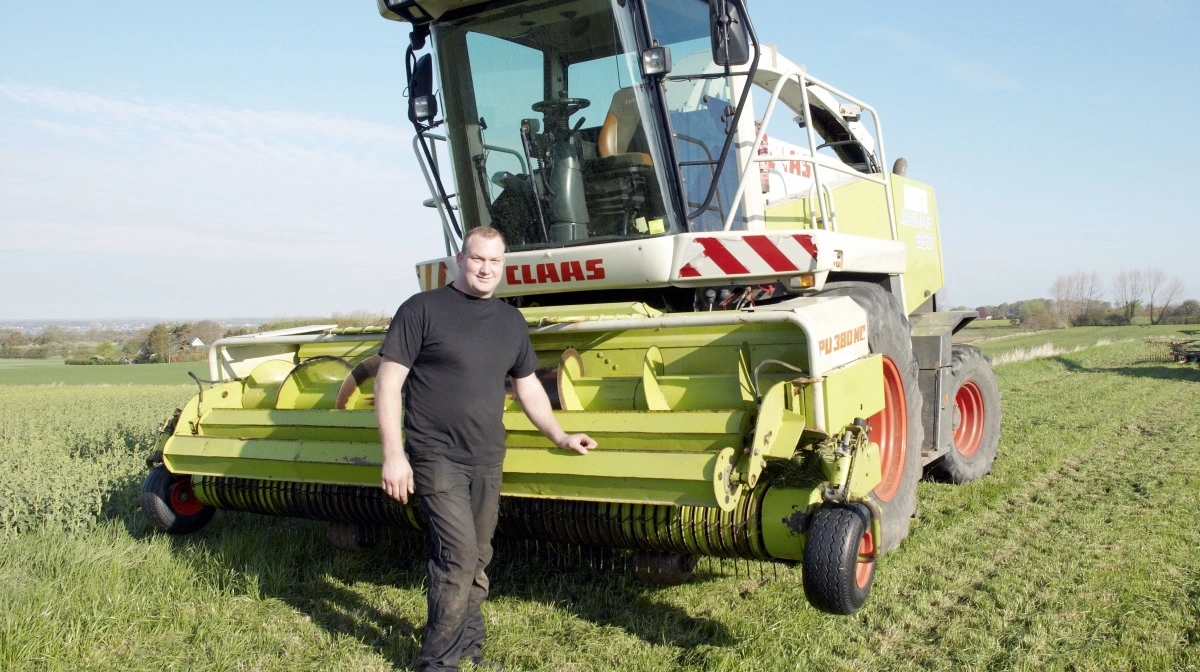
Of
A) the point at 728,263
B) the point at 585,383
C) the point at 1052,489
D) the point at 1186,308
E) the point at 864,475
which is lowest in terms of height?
the point at 1186,308

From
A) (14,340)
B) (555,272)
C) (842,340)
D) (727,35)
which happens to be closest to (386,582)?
(555,272)

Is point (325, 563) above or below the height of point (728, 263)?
below

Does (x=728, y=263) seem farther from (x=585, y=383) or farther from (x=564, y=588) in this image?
(x=564, y=588)

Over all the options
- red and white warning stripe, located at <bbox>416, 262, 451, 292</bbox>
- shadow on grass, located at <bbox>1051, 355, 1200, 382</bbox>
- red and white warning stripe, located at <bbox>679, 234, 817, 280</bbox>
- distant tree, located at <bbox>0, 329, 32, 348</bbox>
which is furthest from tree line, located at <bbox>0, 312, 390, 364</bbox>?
red and white warning stripe, located at <bbox>679, 234, 817, 280</bbox>

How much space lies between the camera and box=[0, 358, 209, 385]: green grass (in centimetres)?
2406

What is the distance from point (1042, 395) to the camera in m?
11.3

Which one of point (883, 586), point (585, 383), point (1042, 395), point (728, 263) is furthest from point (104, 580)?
point (1042, 395)

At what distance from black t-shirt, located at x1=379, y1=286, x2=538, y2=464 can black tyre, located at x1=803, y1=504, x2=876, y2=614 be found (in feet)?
3.50

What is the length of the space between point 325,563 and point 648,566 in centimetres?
161

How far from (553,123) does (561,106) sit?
87 millimetres

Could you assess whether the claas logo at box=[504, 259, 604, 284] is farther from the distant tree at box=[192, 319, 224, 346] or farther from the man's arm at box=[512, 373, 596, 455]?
the distant tree at box=[192, 319, 224, 346]

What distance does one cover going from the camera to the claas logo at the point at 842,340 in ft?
10.5

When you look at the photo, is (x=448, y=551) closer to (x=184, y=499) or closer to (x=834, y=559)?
(x=834, y=559)

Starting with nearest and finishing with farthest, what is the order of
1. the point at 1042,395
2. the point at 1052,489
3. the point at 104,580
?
the point at 104,580
the point at 1052,489
the point at 1042,395
